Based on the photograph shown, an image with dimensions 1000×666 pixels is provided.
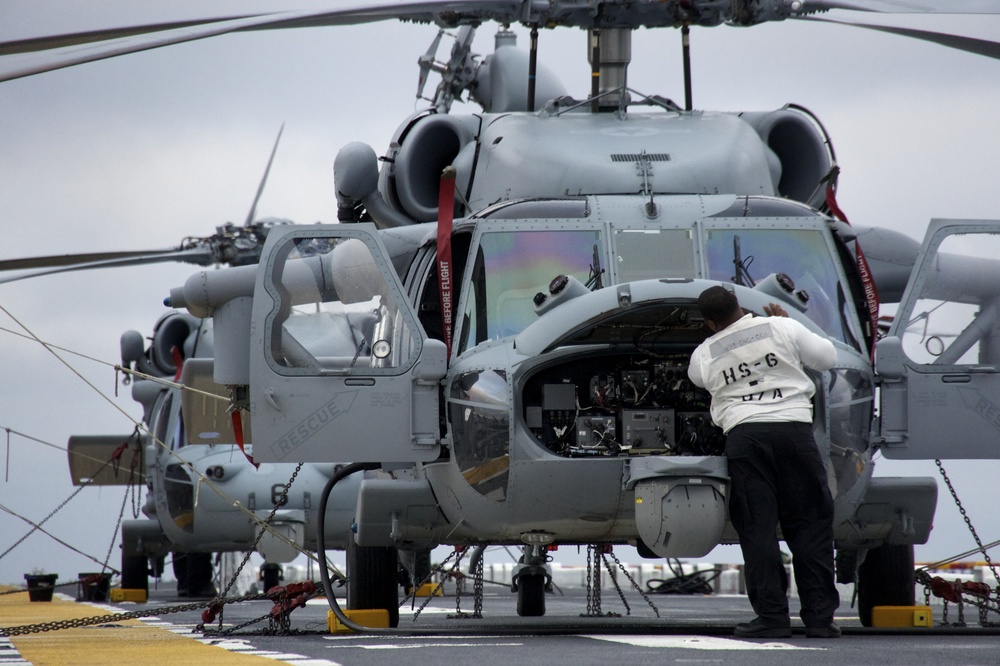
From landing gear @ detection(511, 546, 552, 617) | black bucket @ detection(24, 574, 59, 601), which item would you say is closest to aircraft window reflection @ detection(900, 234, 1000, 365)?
landing gear @ detection(511, 546, 552, 617)

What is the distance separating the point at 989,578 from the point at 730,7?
1005 centimetres

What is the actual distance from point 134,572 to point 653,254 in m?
12.7

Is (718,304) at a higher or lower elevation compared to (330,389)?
higher

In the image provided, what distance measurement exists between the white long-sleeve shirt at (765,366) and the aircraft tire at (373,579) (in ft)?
9.63

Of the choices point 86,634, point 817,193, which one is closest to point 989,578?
point 817,193

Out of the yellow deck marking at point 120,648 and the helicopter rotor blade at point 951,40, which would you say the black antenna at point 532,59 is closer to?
the helicopter rotor blade at point 951,40

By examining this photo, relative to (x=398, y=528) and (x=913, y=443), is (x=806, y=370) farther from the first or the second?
(x=398, y=528)

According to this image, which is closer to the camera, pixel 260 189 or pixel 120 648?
pixel 120 648

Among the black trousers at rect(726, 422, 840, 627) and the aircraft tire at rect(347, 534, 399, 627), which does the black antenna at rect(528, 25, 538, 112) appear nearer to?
the aircraft tire at rect(347, 534, 399, 627)

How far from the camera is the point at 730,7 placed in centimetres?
1070

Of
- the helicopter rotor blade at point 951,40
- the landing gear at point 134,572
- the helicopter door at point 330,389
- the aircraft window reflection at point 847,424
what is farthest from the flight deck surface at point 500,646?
the landing gear at point 134,572

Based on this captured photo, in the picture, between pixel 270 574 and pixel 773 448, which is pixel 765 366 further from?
pixel 270 574

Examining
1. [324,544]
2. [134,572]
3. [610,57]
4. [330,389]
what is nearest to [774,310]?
[330,389]

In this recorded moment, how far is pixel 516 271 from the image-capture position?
8.91 meters
